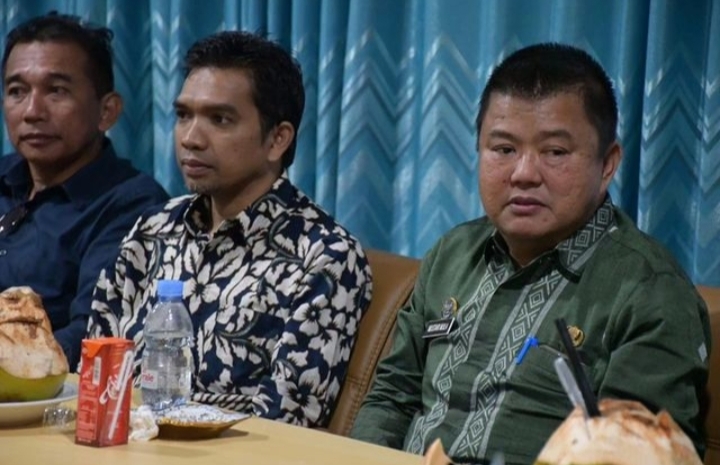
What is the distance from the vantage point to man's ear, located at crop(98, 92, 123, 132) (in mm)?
3096

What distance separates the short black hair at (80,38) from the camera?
3.06 meters

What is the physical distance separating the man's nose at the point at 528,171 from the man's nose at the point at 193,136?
0.77 metres

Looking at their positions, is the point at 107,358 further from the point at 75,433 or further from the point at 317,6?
the point at 317,6

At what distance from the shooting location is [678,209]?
2.36 meters

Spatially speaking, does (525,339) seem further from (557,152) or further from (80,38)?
(80,38)

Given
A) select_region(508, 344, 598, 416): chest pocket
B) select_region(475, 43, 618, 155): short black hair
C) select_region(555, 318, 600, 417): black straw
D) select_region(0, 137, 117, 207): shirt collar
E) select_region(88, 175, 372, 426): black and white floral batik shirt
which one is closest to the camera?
select_region(555, 318, 600, 417): black straw

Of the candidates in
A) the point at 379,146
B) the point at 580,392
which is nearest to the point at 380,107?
the point at 379,146

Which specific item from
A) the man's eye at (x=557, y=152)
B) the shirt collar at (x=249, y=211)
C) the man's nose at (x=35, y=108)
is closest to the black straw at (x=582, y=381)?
the man's eye at (x=557, y=152)

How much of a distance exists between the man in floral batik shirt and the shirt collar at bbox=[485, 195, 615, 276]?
0.53 meters

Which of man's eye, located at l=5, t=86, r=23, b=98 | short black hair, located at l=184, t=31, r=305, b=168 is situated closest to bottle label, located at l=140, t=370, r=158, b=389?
short black hair, located at l=184, t=31, r=305, b=168

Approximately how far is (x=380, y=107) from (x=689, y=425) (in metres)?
1.20

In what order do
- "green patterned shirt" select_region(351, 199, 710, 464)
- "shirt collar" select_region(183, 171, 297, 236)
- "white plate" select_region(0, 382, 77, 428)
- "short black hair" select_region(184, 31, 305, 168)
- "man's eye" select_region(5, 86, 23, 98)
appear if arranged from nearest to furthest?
"white plate" select_region(0, 382, 77, 428) < "green patterned shirt" select_region(351, 199, 710, 464) < "shirt collar" select_region(183, 171, 297, 236) < "short black hair" select_region(184, 31, 305, 168) < "man's eye" select_region(5, 86, 23, 98)

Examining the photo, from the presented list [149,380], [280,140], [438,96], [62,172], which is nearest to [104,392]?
[149,380]

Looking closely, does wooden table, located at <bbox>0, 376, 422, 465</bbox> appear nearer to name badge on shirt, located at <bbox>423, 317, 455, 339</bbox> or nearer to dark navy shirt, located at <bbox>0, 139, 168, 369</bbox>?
name badge on shirt, located at <bbox>423, 317, 455, 339</bbox>
